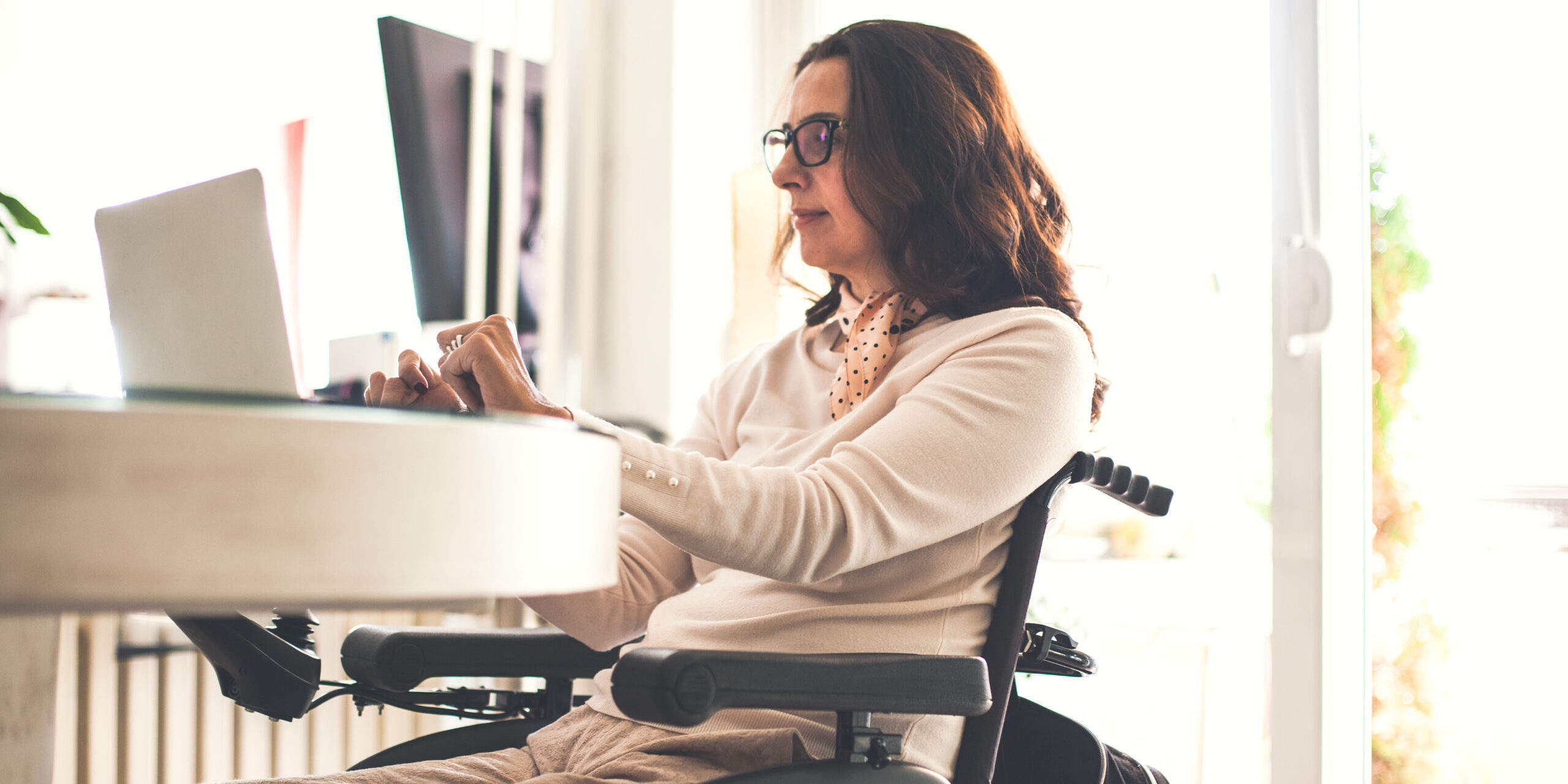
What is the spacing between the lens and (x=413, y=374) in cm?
89

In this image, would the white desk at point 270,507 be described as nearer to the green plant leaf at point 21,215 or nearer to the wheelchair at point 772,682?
the wheelchair at point 772,682

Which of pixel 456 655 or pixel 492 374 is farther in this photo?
pixel 456 655

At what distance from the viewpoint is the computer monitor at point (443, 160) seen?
1821 mm

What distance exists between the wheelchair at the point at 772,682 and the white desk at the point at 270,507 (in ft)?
1.16

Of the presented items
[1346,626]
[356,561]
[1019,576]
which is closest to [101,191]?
[1019,576]

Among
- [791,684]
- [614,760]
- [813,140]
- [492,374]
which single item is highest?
[813,140]

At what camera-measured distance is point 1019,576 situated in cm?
89

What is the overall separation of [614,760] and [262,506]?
27.4 inches

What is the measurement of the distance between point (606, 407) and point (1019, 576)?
1.65 meters

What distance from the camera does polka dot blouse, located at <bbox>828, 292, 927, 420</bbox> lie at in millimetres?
1104

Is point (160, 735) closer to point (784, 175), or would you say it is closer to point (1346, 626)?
point (784, 175)

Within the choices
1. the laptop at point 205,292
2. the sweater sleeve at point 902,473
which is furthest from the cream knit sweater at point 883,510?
the laptop at point 205,292

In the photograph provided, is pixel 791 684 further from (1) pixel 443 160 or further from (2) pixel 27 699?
(1) pixel 443 160

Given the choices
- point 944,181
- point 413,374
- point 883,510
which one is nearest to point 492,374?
point 413,374
